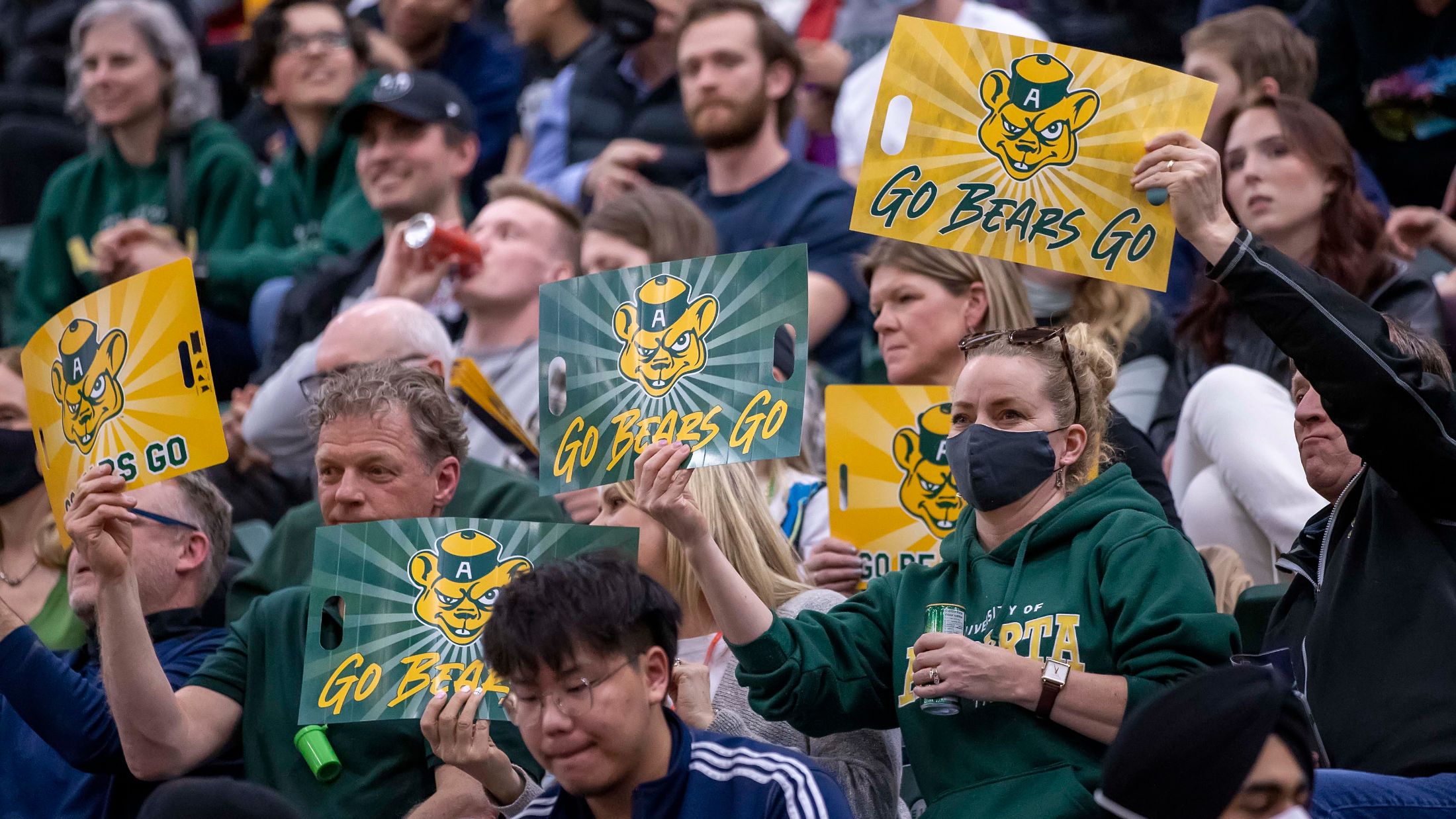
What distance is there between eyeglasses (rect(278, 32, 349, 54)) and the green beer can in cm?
596

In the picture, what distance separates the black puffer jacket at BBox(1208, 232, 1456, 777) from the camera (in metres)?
3.69

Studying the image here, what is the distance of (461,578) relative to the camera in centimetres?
417

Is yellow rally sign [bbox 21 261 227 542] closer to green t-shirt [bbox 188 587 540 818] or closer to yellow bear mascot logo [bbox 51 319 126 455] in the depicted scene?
yellow bear mascot logo [bbox 51 319 126 455]

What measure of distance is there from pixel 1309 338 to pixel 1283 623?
0.71 m

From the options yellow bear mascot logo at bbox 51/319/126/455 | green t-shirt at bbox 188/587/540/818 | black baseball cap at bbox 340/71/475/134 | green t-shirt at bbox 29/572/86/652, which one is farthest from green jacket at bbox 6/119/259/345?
green t-shirt at bbox 188/587/540/818

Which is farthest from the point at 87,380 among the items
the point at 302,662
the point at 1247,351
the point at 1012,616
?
the point at 1247,351

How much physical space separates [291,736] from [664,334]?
1313 mm

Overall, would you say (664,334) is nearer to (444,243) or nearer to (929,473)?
(929,473)

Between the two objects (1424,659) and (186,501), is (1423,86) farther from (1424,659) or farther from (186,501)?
(186,501)

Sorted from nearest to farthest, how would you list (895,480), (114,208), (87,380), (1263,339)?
(87,380) < (895,480) < (1263,339) < (114,208)

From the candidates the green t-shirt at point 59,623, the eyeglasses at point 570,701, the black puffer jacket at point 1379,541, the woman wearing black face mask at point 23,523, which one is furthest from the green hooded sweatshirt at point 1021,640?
the woman wearing black face mask at point 23,523

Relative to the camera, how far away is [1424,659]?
3711 mm

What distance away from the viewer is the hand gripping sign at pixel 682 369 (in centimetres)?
400

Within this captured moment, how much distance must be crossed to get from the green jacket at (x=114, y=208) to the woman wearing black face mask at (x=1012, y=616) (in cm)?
533
